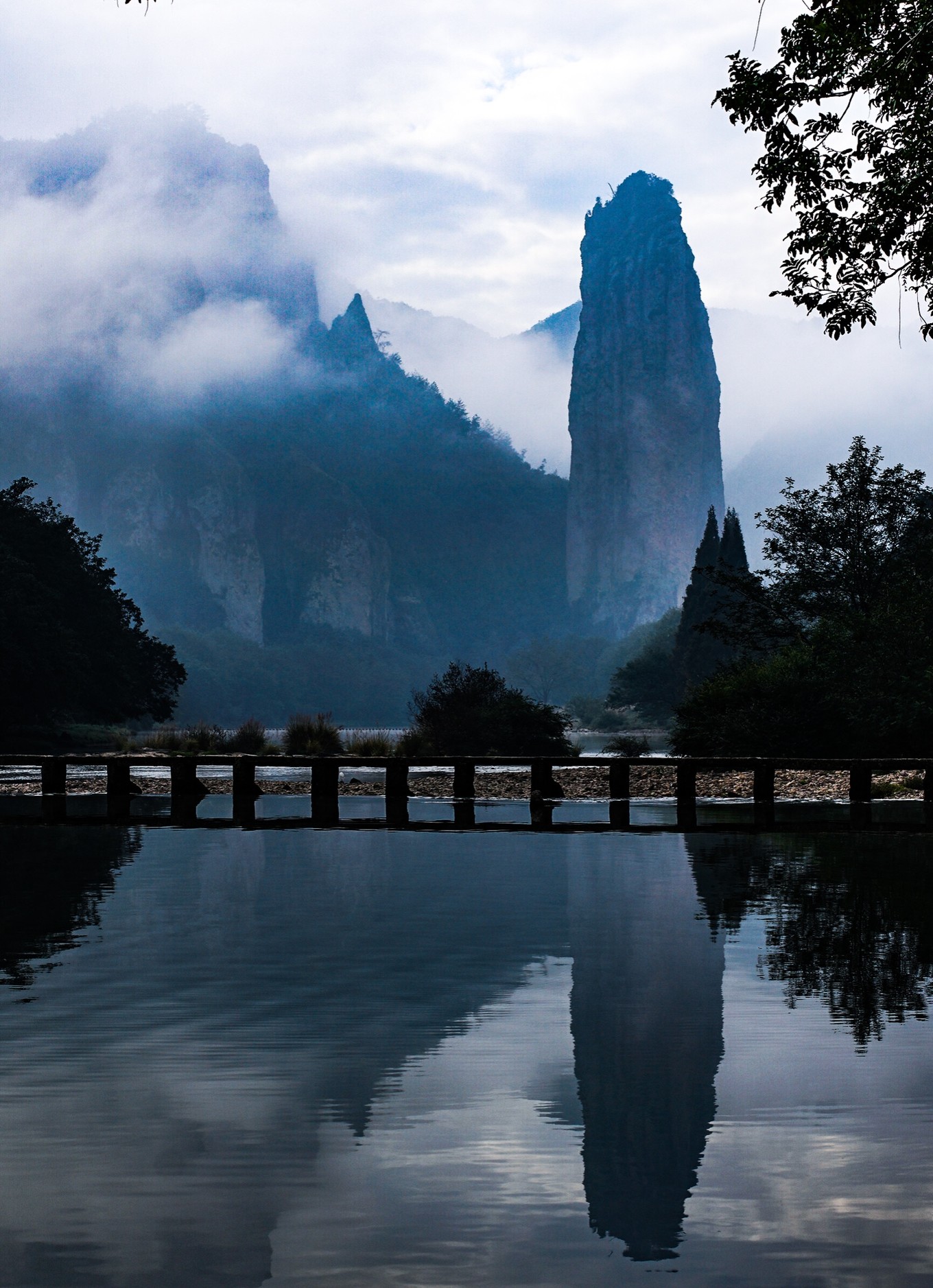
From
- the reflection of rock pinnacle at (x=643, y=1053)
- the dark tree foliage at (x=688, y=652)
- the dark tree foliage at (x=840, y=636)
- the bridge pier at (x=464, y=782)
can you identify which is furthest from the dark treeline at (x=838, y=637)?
the dark tree foliage at (x=688, y=652)

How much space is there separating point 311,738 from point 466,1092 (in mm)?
56570

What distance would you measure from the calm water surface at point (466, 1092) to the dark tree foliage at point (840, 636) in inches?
1236

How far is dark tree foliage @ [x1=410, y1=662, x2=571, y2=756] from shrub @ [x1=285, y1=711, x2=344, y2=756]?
356 cm

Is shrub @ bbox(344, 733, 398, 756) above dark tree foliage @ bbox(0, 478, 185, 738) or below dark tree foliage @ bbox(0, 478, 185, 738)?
below

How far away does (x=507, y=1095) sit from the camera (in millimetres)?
9297

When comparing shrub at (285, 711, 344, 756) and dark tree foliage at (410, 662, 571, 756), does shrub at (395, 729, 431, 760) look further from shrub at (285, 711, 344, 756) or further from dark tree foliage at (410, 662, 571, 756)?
shrub at (285, 711, 344, 756)

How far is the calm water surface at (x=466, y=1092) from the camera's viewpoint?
652 cm

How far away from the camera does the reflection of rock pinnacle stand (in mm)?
7316

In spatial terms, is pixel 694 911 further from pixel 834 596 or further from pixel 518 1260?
pixel 834 596

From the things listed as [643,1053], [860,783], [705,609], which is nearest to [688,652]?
[705,609]

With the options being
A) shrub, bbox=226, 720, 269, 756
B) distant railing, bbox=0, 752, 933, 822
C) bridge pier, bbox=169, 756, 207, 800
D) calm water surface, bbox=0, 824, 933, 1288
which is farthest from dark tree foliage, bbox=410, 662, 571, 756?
calm water surface, bbox=0, 824, 933, 1288

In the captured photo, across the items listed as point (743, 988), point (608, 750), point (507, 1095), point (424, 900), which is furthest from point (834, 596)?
point (507, 1095)

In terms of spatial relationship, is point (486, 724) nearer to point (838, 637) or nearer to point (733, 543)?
point (838, 637)

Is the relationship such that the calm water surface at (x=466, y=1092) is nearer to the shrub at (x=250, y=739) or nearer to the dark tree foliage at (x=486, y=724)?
the dark tree foliage at (x=486, y=724)
